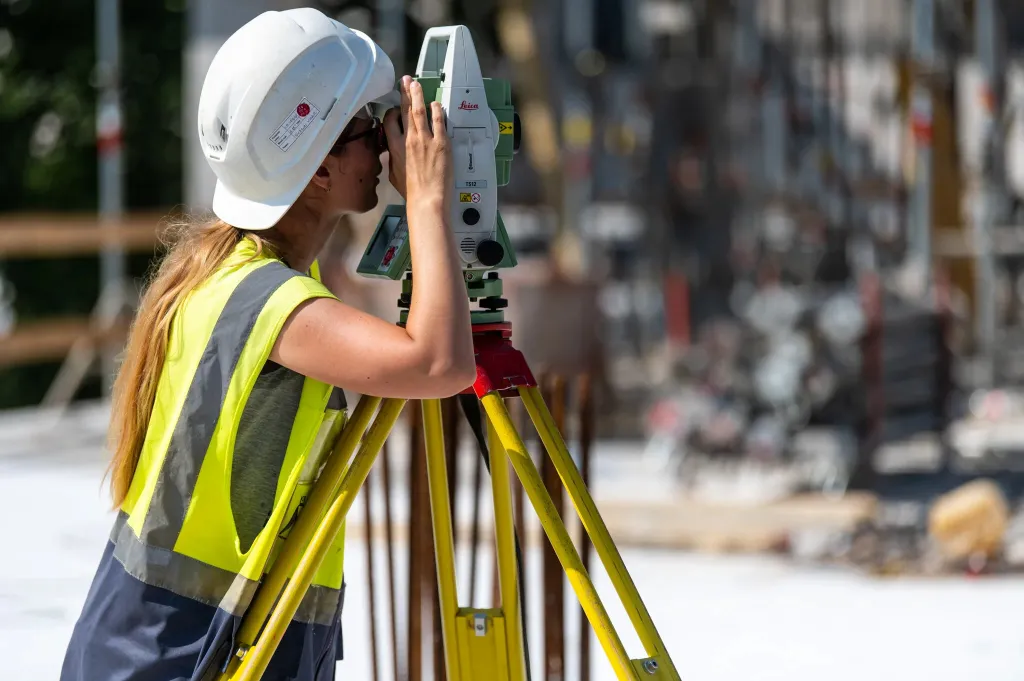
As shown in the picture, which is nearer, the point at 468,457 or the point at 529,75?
the point at 468,457

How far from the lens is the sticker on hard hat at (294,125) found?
2.12 m

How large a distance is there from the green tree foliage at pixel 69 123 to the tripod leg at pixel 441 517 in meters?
18.4

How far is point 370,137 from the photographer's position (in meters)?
2.20

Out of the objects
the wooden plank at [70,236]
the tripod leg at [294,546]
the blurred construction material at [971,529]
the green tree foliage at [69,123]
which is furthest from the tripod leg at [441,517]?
the green tree foliage at [69,123]

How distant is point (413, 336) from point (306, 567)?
38 centimetres

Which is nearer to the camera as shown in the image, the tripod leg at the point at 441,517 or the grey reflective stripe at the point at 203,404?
the grey reflective stripe at the point at 203,404

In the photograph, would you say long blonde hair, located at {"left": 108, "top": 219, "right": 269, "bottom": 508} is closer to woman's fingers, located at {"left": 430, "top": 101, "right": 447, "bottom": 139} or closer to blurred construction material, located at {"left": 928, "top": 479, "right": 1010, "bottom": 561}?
woman's fingers, located at {"left": 430, "top": 101, "right": 447, "bottom": 139}

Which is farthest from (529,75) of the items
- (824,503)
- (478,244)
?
(478,244)

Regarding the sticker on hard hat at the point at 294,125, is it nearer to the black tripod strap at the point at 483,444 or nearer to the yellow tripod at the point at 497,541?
the yellow tripod at the point at 497,541

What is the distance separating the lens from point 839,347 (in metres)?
7.15

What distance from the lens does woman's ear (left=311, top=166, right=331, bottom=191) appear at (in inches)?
86.2

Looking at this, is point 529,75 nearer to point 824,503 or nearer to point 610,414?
point 610,414

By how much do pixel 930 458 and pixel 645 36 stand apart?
18.5 ft

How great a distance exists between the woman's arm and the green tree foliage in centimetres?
1869
